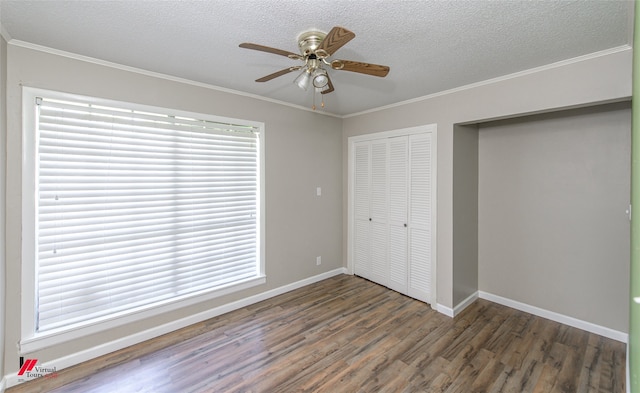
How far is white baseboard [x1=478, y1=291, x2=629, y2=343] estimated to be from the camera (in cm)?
259

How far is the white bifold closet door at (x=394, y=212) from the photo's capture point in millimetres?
3416

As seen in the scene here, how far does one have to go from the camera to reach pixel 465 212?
10.8ft

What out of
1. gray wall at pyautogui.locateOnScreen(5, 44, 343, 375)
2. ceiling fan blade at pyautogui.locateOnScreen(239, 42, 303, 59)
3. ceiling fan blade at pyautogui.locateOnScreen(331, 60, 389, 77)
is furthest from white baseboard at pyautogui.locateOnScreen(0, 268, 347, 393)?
ceiling fan blade at pyautogui.locateOnScreen(331, 60, 389, 77)

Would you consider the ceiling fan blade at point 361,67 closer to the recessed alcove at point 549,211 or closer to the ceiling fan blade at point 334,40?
the ceiling fan blade at point 334,40

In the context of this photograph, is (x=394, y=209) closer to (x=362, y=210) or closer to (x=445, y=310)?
(x=362, y=210)

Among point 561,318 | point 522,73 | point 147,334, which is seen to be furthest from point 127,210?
point 561,318

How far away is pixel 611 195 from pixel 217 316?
4169 millimetres

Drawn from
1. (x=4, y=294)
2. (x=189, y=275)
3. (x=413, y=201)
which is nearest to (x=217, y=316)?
(x=189, y=275)

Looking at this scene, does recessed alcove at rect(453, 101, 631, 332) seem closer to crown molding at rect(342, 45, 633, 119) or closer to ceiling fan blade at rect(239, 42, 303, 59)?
crown molding at rect(342, 45, 633, 119)

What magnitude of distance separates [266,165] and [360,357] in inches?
91.1

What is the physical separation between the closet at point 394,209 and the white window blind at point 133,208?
5.42 ft

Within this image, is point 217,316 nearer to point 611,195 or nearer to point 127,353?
point 127,353

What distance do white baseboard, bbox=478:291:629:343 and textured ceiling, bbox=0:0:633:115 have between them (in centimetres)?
254

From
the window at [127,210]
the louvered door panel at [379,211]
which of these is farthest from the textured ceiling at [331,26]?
the louvered door panel at [379,211]
